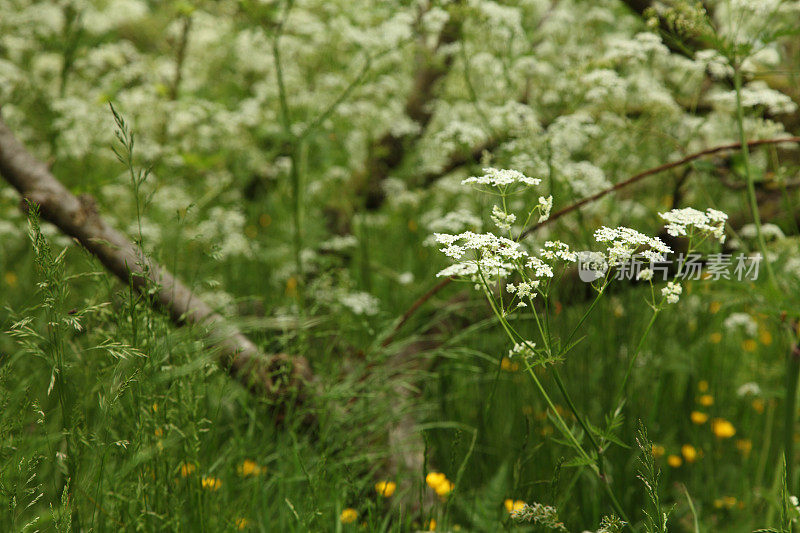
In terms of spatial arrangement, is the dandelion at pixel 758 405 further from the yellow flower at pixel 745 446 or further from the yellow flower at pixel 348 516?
the yellow flower at pixel 348 516

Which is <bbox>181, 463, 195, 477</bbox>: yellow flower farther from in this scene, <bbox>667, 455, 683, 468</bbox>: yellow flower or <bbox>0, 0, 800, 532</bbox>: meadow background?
<bbox>667, 455, 683, 468</bbox>: yellow flower

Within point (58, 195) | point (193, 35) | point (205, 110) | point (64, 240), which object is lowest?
point (64, 240)

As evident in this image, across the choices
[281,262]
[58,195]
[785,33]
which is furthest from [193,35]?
[785,33]

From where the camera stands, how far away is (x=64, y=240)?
8.71ft

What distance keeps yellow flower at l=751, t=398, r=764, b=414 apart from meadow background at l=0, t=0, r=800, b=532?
32 millimetres

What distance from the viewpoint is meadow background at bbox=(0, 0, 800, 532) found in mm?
1354

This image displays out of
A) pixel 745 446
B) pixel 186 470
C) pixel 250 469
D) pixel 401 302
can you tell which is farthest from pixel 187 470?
pixel 745 446

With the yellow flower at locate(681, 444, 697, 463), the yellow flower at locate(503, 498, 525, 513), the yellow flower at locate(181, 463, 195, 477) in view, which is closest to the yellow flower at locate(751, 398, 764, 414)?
the yellow flower at locate(681, 444, 697, 463)

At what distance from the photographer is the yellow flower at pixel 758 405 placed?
2809 mm

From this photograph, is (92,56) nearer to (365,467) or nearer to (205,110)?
(205,110)

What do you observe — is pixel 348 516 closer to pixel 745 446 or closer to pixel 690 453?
pixel 690 453

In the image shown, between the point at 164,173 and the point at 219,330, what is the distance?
367cm

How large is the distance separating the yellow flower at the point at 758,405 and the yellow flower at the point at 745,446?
0.77ft

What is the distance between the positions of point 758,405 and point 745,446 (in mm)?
459
